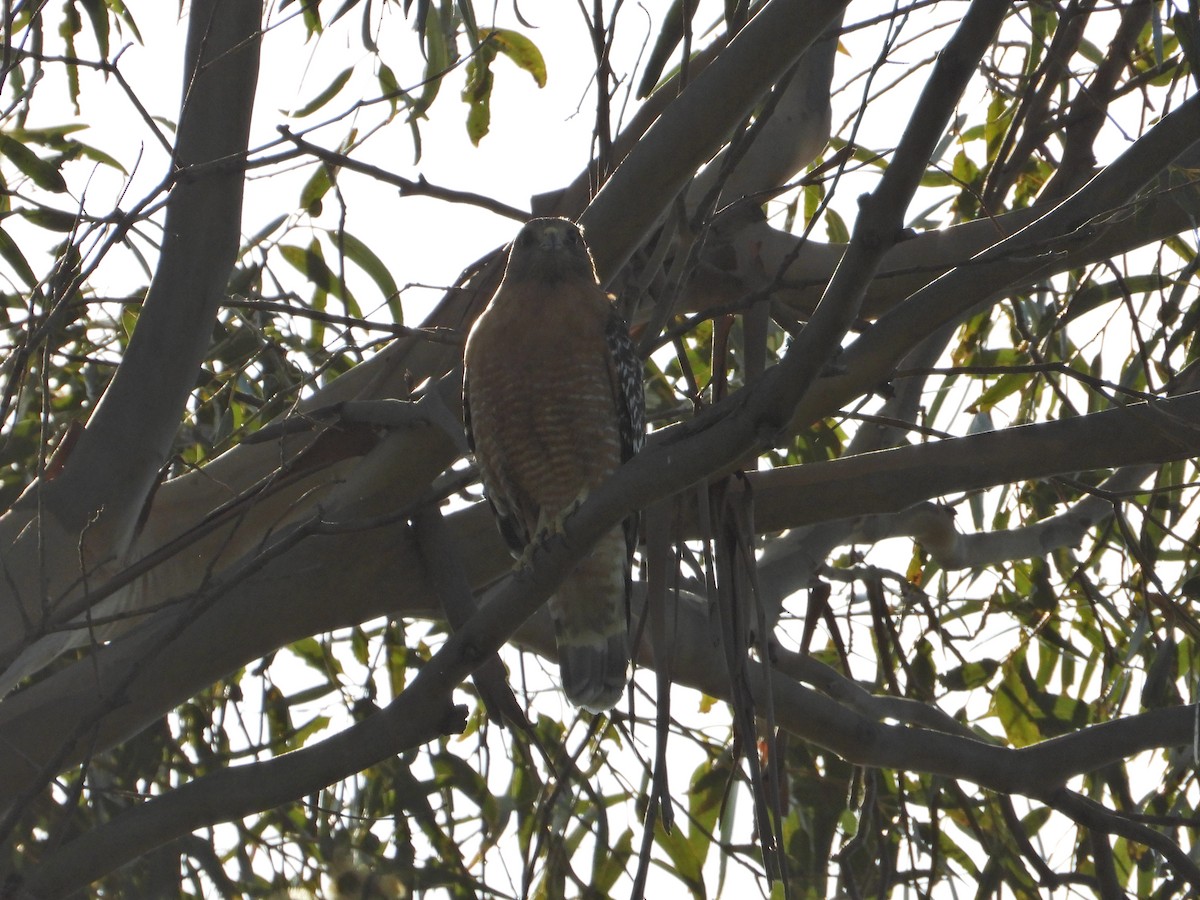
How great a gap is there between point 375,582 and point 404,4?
4.35 feet

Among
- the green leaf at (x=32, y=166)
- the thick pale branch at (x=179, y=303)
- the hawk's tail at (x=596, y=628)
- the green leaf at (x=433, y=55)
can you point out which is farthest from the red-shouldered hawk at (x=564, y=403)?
the green leaf at (x=32, y=166)

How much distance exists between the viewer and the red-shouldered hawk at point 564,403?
11.4 feet

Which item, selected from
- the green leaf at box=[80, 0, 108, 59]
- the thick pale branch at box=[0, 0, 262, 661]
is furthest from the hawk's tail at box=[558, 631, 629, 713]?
the green leaf at box=[80, 0, 108, 59]

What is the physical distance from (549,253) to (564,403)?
1.33 feet

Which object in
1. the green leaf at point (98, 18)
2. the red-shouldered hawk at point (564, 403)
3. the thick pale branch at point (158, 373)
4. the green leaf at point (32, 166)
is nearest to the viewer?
the thick pale branch at point (158, 373)

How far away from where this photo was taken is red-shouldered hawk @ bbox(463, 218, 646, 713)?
3488mm

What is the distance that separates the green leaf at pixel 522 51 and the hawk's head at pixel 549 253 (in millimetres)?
441

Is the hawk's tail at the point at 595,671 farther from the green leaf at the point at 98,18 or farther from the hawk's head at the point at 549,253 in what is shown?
the green leaf at the point at 98,18

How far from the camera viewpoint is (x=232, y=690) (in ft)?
11.8

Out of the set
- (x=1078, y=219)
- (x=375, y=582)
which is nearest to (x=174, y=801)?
(x=375, y=582)

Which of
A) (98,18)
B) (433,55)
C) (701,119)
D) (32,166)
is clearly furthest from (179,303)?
(433,55)

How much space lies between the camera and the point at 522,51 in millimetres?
3656

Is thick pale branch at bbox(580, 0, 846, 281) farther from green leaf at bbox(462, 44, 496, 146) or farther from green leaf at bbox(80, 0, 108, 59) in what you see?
green leaf at bbox(80, 0, 108, 59)

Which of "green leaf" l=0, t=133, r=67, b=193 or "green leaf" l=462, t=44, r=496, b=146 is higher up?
"green leaf" l=462, t=44, r=496, b=146
